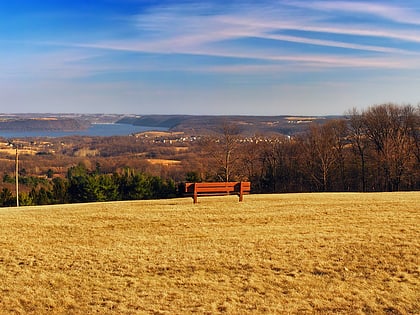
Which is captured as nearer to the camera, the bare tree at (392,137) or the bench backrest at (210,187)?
the bench backrest at (210,187)

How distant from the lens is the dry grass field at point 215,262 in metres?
9.80

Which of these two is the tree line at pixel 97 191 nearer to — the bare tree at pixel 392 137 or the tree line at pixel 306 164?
the tree line at pixel 306 164

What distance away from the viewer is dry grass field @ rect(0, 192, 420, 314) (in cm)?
980

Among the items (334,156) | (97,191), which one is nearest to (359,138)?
(334,156)

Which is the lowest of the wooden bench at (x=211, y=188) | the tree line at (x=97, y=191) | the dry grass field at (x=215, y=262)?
the tree line at (x=97, y=191)

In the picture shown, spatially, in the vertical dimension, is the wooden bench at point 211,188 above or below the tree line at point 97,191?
above

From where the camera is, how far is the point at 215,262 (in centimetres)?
1298

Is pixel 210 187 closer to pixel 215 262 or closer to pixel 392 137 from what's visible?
pixel 215 262

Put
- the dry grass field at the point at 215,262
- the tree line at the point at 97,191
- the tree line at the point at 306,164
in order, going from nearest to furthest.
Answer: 1. the dry grass field at the point at 215,262
2. the tree line at the point at 97,191
3. the tree line at the point at 306,164

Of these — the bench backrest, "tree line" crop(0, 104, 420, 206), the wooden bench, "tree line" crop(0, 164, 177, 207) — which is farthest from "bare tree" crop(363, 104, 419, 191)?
the bench backrest

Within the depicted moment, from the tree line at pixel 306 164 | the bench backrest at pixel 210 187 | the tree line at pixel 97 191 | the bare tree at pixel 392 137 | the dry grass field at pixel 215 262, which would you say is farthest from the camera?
the bare tree at pixel 392 137

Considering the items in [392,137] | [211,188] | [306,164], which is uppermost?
[392,137]

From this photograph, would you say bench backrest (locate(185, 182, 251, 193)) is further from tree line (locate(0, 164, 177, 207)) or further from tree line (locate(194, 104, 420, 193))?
tree line (locate(194, 104, 420, 193))

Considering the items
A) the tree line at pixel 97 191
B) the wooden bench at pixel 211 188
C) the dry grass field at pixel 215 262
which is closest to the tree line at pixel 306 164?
the tree line at pixel 97 191
